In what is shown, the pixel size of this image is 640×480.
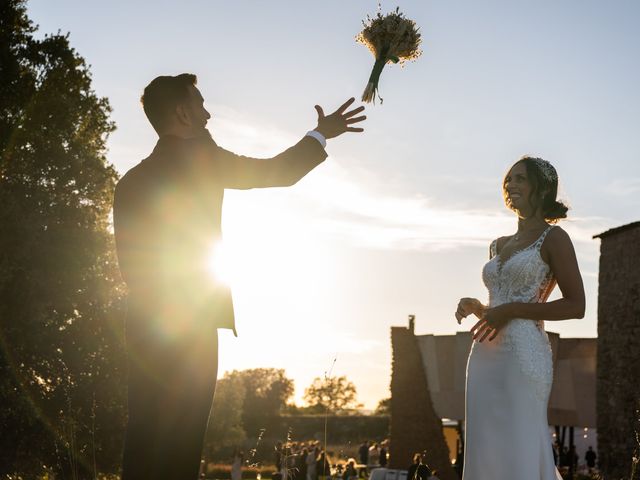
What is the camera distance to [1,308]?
16.5 m

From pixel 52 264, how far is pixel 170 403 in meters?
15.4

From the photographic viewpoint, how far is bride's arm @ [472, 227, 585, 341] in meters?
4.23

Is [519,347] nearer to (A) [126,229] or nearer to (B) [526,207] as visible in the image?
(B) [526,207]

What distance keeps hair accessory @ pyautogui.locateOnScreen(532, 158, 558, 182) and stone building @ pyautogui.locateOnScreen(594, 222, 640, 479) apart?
1635 cm

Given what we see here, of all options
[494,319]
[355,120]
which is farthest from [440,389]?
[355,120]

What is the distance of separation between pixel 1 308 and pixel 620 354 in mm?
14864

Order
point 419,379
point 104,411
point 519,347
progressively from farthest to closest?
point 419,379 < point 104,411 < point 519,347

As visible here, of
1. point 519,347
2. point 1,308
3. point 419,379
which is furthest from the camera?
point 419,379

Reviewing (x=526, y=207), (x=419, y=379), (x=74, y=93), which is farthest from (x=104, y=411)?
(x=526, y=207)

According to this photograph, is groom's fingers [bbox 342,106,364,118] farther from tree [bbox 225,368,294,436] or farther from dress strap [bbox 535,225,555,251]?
tree [bbox 225,368,294,436]

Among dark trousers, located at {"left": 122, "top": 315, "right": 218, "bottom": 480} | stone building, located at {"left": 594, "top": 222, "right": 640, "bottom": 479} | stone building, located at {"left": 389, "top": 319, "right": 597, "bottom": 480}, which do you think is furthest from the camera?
stone building, located at {"left": 389, "top": 319, "right": 597, "bottom": 480}

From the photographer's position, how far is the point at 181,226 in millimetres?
2963

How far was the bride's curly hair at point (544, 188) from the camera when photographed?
4.57 m

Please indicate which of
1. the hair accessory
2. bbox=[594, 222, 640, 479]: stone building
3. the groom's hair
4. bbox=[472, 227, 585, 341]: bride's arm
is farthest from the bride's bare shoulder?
bbox=[594, 222, 640, 479]: stone building
